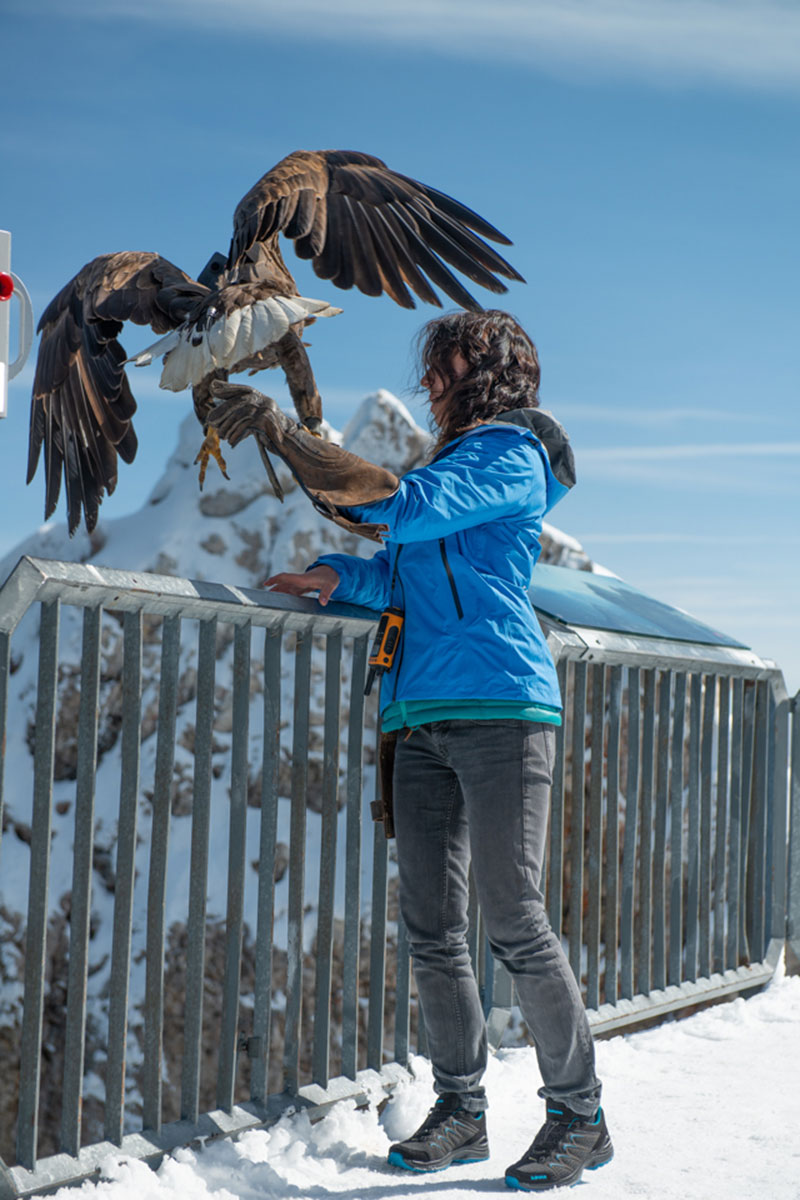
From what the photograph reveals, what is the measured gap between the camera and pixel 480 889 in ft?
6.71

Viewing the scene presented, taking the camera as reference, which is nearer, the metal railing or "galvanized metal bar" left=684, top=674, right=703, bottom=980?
the metal railing

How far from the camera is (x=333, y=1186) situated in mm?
2041

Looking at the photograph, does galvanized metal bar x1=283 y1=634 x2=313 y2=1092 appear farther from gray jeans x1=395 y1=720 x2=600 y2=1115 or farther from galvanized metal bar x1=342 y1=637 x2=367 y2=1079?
gray jeans x1=395 y1=720 x2=600 y2=1115

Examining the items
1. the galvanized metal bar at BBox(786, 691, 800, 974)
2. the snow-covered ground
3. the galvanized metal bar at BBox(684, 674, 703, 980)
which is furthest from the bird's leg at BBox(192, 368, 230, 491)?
the galvanized metal bar at BBox(786, 691, 800, 974)

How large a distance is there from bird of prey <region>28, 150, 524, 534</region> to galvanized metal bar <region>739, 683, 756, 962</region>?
1.77 metres

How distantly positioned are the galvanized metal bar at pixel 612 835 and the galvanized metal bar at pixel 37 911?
180cm

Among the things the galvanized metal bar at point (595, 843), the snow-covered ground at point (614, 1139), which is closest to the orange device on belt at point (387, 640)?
the snow-covered ground at point (614, 1139)

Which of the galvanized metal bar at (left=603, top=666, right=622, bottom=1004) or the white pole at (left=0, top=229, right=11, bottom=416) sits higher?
the white pole at (left=0, top=229, right=11, bottom=416)

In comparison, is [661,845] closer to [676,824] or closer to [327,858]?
[676,824]

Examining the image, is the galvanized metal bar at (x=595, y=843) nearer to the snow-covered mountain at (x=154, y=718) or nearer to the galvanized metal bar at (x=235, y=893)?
the galvanized metal bar at (x=235, y=893)

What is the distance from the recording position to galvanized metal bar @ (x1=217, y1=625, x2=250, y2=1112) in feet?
7.23

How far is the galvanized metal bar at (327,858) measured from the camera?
8.08 ft

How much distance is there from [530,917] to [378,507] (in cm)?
78

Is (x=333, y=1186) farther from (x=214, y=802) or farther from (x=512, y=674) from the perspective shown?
(x=214, y=802)
